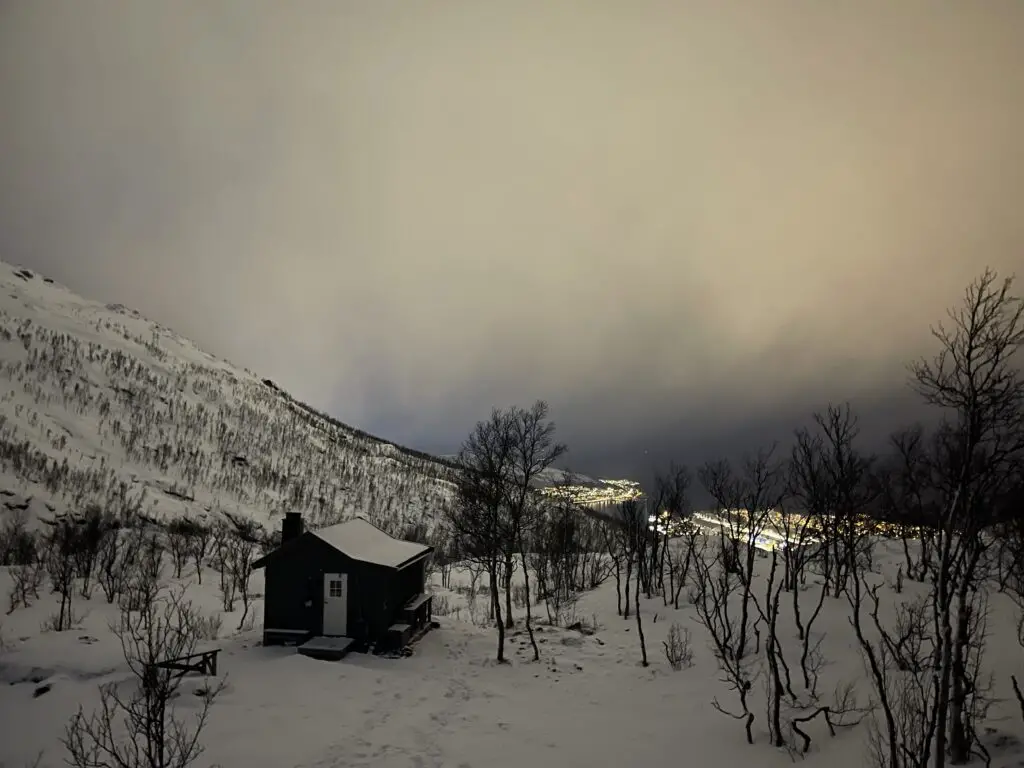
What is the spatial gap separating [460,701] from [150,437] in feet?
215

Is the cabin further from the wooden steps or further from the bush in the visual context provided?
the bush

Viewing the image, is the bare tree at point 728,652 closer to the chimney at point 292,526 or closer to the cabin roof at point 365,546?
the cabin roof at point 365,546

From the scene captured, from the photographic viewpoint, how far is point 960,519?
398 inches

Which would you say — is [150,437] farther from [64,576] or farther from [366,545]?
[366,545]

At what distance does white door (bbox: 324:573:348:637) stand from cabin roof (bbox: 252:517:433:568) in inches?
51.3

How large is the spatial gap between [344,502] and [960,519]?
78.5 m

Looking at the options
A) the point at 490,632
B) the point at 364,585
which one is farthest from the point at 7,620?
the point at 490,632

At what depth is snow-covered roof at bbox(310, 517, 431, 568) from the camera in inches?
959

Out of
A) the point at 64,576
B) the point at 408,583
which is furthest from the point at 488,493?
the point at 64,576

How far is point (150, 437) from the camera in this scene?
2594 inches

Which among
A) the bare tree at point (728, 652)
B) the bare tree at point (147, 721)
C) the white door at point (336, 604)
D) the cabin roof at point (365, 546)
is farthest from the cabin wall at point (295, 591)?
the bare tree at point (728, 652)

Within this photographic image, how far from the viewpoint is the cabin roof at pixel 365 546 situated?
24125 mm

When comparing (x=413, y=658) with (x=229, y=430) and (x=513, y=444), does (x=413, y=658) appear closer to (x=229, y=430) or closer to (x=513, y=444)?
(x=513, y=444)

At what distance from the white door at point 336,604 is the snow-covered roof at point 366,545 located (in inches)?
51.8
